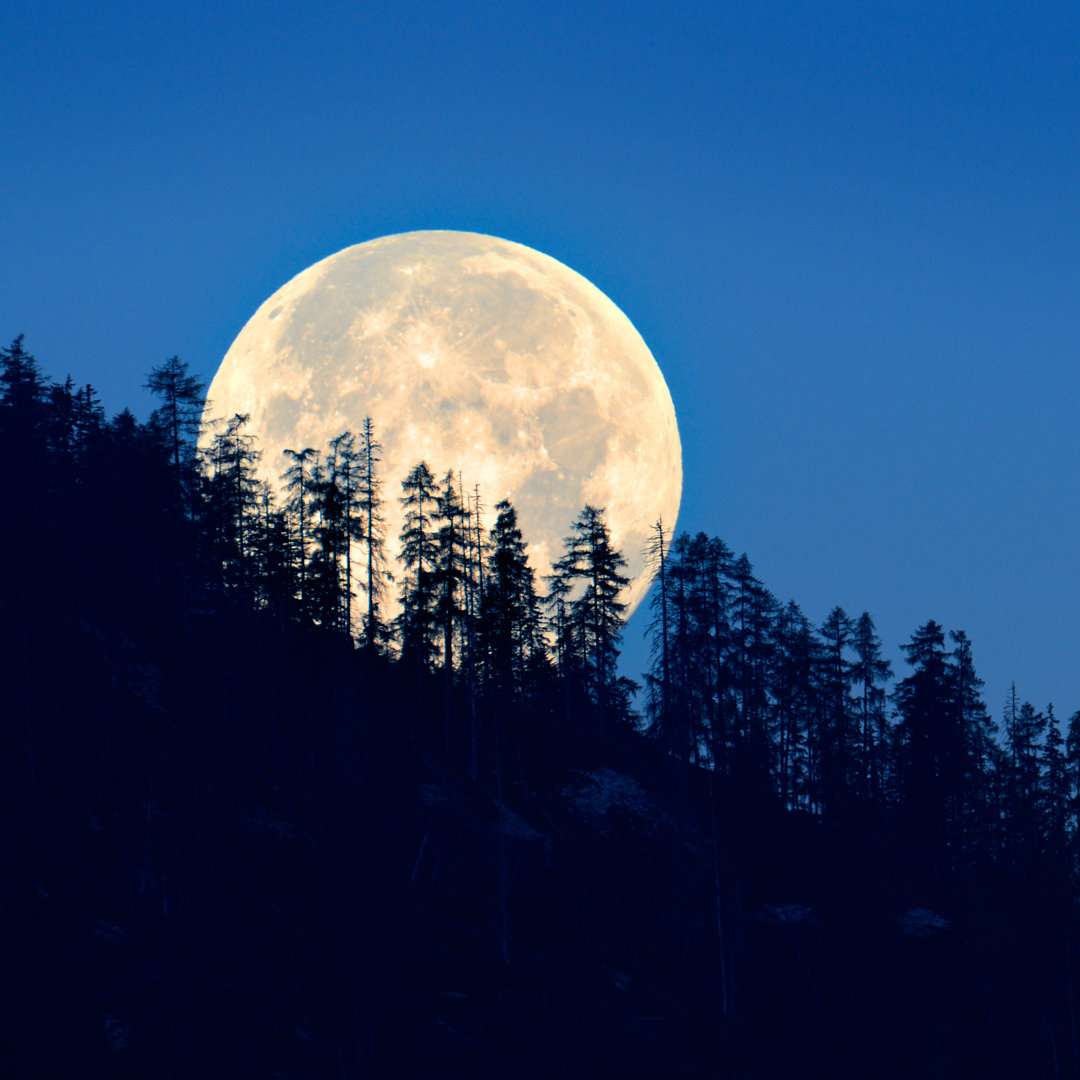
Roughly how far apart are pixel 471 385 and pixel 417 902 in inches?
1265

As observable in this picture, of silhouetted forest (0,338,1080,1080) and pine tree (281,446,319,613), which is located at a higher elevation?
pine tree (281,446,319,613)

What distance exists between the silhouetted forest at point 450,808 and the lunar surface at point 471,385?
280 cm

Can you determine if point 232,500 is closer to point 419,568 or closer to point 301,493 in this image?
point 301,493

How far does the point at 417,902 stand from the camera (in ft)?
154

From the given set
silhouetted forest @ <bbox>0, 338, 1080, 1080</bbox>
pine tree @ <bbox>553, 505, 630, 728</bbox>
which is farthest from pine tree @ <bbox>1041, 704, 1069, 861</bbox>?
pine tree @ <bbox>553, 505, 630, 728</bbox>

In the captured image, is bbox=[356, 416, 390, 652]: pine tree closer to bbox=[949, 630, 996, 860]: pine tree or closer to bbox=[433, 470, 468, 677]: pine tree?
bbox=[433, 470, 468, 677]: pine tree

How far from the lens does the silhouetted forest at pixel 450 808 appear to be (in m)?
41.6

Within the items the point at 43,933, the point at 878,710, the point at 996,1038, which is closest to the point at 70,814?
the point at 43,933

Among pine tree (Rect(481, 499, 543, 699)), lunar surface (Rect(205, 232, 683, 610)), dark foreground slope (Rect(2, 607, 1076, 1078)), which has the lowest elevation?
dark foreground slope (Rect(2, 607, 1076, 1078))

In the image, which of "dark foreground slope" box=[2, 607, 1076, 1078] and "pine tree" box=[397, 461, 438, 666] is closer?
"dark foreground slope" box=[2, 607, 1076, 1078]

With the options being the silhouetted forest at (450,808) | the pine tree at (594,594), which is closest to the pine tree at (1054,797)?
the silhouetted forest at (450,808)

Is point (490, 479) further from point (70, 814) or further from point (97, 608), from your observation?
point (70, 814)

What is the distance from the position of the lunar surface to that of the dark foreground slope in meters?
13.8

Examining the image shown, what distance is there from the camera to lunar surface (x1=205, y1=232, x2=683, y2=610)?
232ft
